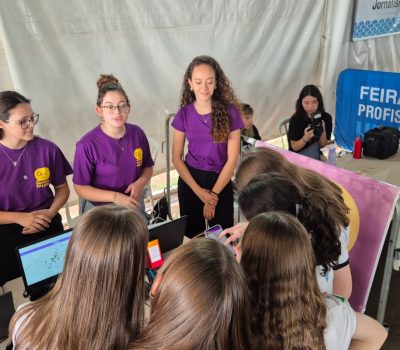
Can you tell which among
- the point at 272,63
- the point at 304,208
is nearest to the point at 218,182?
the point at 304,208

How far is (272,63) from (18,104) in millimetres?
3101

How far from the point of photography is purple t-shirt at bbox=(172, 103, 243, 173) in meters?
2.35

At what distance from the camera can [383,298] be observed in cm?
205

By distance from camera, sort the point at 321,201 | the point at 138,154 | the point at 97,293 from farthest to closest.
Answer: the point at 138,154, the point at 321,201, the point at 97,293

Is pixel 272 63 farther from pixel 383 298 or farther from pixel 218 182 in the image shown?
pixel 383 298

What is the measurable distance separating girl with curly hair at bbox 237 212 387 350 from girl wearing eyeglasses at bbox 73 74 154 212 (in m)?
0.99

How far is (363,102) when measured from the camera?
4352mm

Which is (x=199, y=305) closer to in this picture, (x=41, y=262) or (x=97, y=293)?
(x=97, y=293)

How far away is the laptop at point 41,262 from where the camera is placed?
55.9 inches

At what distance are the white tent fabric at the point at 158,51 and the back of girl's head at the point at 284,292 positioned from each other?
2388 mm

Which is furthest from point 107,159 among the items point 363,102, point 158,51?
point 363,102

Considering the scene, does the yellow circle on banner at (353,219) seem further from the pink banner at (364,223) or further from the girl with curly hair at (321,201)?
the girl with curly hair at (321,201)

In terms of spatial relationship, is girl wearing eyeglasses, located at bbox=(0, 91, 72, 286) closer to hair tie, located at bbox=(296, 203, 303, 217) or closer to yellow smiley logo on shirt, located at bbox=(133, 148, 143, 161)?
yellow smiley logo on shirt, located at bbox=(133, 148, 143, 161)

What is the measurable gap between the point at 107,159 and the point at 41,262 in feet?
2.30
